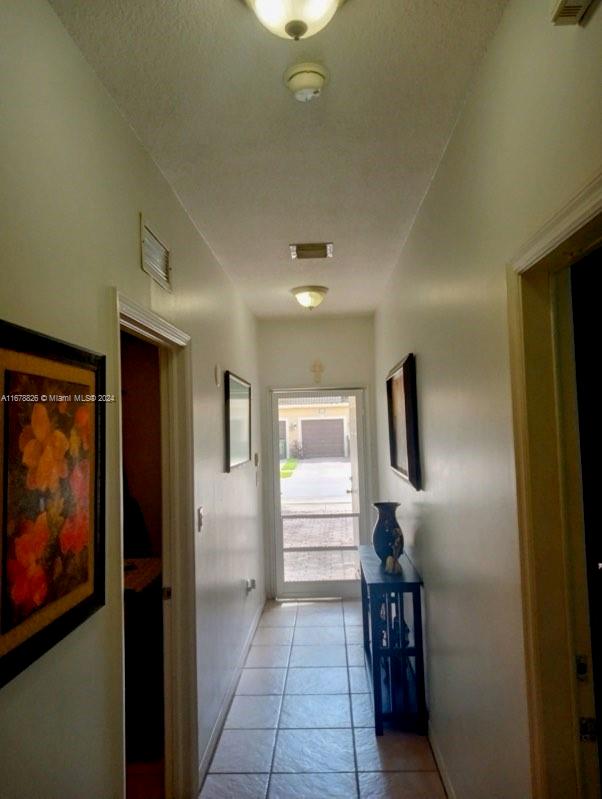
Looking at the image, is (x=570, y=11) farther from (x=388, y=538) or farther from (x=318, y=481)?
(x=318, y=481)

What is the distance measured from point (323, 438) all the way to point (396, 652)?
244 centimetres

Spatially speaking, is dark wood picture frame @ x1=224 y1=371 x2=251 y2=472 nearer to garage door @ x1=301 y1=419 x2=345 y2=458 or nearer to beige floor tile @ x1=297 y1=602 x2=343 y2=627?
garage door @ x1=301 y1=419 x2=345 y2=458

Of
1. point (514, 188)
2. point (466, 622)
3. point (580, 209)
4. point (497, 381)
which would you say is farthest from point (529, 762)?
point (514, 188)

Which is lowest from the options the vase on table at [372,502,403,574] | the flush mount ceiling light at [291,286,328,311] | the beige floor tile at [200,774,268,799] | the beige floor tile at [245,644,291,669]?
the beige floor tile at [200,774,268,799]

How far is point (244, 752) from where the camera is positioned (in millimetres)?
2543

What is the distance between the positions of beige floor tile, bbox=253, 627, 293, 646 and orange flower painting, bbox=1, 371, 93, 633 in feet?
9.69

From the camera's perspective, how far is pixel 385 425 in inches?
160

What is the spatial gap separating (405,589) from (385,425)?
1.61 meters

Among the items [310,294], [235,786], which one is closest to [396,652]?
[235,786]

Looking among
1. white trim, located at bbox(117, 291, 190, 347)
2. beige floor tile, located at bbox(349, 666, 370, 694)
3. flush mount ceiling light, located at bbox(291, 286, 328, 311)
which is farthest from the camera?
flush mount ceiling light, located at bbox(291, 286, 328, 311)

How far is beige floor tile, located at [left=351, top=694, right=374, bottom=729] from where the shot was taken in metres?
2.76

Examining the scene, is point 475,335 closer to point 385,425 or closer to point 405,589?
point 405,589

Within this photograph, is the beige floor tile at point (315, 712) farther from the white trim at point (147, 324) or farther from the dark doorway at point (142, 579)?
the white trim at point (147, 324)

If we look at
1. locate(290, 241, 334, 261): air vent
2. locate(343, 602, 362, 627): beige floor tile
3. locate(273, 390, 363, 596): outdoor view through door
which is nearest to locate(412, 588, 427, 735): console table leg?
locate(343, 602, 362, 627): beige floor tile
